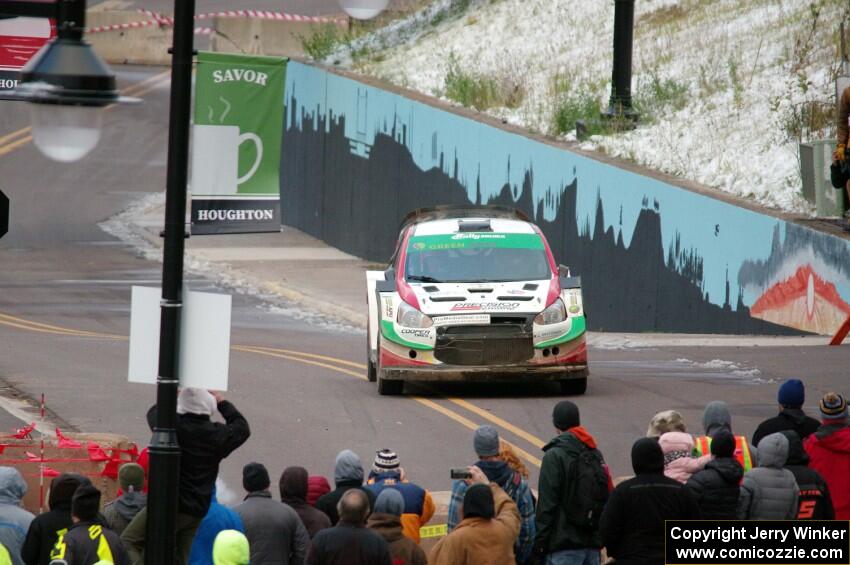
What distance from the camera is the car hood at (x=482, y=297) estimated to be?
17.0m

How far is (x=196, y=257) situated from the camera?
3491 centimetres

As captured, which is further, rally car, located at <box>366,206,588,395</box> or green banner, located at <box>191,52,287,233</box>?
rally car, located at <box>366,206,588,395</box>

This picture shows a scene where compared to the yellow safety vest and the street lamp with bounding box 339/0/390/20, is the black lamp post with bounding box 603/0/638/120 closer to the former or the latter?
the street lamp with bounding box 339/0/390/20

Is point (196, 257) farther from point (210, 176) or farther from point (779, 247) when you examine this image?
point (210, 176)

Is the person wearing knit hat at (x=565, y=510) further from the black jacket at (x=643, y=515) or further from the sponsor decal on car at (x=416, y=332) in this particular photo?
the sponsor decal on car at (x=416, y=332)

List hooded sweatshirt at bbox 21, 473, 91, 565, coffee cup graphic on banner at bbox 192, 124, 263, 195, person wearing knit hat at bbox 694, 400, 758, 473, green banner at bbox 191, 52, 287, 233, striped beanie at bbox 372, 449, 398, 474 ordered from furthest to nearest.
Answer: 1. green banner at bbox 191, 52, 287, 233
2. coffee cup graphic on banner at bbox 192, 124, 263, 195
3. person wearing knit hat at bbox 694, 400, 758, 473
4. striped beanie at bbox 372, 449, 398, 474
5. hooded sweatshirt at bbox 21, 473, 91, 565

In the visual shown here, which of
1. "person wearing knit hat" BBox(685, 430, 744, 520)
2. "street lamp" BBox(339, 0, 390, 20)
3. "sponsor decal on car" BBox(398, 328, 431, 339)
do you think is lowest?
"person wearing knit hat" BBox(685, 430, 744, 520)

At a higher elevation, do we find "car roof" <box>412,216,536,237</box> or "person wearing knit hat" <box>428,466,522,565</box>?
"car roof" <box>412,216,536,237</box>

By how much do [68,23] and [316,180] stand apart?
3107 centimetres

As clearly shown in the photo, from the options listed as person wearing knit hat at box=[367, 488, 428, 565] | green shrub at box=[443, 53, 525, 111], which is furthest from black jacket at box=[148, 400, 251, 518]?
green shrub at box=[443, 53, 525, 111]

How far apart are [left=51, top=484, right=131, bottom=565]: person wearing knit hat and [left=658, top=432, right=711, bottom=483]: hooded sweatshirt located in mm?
3476

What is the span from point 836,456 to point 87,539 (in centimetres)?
504

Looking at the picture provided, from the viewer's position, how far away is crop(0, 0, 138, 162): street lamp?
25.3ft

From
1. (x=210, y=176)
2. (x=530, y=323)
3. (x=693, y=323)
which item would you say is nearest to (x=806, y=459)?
(x=210, y=176)
